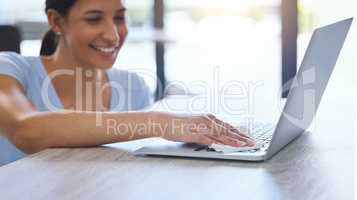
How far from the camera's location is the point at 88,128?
3.75 feet

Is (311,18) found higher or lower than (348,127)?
higher

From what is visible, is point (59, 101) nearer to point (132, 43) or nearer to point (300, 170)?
point (300, 170)

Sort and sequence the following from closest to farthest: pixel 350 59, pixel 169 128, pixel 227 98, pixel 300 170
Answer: pixel 300 170, pixel 169 128, pixel 227 98, pixel 350 59

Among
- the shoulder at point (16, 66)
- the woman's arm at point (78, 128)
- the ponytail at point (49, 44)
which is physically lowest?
the woman's arm at point (78, 128)

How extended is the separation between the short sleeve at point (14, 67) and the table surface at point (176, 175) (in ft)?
1.83

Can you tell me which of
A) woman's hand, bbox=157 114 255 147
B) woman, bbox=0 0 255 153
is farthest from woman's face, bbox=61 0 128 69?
woman's hand, bbox=157 114 255 147

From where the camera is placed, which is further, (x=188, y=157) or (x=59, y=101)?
(x=59, y=101)

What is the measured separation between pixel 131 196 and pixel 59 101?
1.05m

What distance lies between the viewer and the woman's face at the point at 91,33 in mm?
1982

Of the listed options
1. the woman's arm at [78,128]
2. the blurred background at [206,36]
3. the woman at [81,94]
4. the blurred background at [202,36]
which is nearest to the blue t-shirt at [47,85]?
the woman at [81,94]

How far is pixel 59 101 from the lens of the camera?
177cm

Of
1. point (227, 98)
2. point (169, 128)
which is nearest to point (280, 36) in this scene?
point (227, 98)

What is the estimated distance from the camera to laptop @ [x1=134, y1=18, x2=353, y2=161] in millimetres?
970

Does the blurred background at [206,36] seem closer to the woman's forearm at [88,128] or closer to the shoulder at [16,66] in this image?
the shoulder at [16,66]
